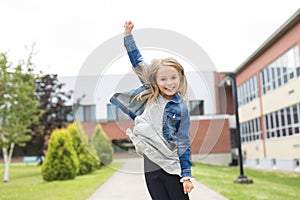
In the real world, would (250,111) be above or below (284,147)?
above

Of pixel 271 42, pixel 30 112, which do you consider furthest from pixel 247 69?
pixel 30 112

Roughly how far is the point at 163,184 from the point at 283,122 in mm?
18618

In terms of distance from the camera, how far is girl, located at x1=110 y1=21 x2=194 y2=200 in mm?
2643

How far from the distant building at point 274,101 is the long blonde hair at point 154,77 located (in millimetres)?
15032

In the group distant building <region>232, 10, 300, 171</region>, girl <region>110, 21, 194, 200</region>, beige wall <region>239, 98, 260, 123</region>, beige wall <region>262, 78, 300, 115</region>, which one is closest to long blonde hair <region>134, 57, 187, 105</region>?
girl <region>110, 21, 194, 200</region>

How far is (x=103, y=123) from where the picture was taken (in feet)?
10.9

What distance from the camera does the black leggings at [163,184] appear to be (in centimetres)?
269

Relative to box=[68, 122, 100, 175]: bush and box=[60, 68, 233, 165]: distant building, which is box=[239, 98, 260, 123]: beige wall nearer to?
box=[68, 122, 100, 175]: bush

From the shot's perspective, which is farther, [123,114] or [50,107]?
[50,107]

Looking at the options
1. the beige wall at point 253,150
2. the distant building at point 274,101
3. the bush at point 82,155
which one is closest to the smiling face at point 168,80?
the bush at point 82,155

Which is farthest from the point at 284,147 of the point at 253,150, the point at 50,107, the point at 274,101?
the point at 50,107

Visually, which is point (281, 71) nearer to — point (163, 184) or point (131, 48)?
point (131, 48)

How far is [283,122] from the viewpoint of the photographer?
66.4 feet

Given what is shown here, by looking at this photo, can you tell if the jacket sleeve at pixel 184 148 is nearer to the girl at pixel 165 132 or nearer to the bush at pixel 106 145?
the girl at pixel 165 132
